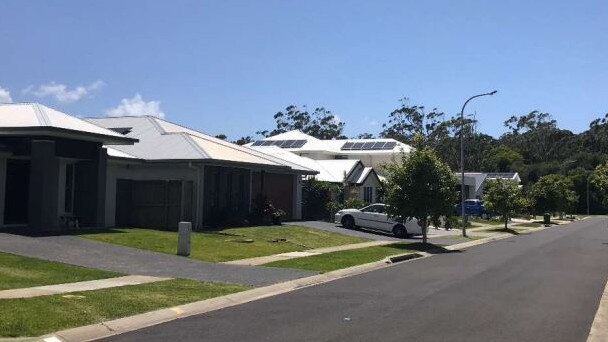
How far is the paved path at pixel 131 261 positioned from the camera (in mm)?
16078

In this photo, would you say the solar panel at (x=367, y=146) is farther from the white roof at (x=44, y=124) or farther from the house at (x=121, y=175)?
the white roof at (x=44, y=124)

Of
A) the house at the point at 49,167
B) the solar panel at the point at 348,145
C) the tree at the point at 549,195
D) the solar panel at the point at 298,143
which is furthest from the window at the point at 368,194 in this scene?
the tree at the point at 549,195

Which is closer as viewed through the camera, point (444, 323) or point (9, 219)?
point (444, 323)

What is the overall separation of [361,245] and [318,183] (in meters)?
12.9

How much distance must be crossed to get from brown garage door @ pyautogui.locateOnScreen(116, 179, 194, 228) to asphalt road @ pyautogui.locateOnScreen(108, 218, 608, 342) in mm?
11833

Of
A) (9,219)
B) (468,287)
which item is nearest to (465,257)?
(468,287)

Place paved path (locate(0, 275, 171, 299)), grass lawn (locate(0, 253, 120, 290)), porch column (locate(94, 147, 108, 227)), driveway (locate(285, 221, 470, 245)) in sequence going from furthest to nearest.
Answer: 1. driveway (locate(285, 221, 470, 245))
2. porch column (locate(94, 147, 108, 227))
3. grass lawn (locate(0, 253, 120, 290))
4. paved path (locate(0, 275, 171, 299))

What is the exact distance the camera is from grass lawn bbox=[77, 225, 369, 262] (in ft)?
69.1

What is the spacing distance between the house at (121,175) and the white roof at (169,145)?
5 centimetres

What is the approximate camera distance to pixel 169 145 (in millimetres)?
30531

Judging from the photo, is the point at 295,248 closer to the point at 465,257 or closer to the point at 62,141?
the point at 465,257

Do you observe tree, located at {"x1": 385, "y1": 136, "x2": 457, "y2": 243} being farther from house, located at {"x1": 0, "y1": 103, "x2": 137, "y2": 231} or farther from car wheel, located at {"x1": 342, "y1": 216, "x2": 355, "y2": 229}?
house, located at {"x1": 0, "y1": 103, "x2": 137, "y2": 231}

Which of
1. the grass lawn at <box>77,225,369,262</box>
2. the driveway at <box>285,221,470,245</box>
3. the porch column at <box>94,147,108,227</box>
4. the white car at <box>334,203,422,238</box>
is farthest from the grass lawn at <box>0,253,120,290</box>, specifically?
the white car at <box>334,203,422,238</box>

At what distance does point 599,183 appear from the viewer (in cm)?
3653
